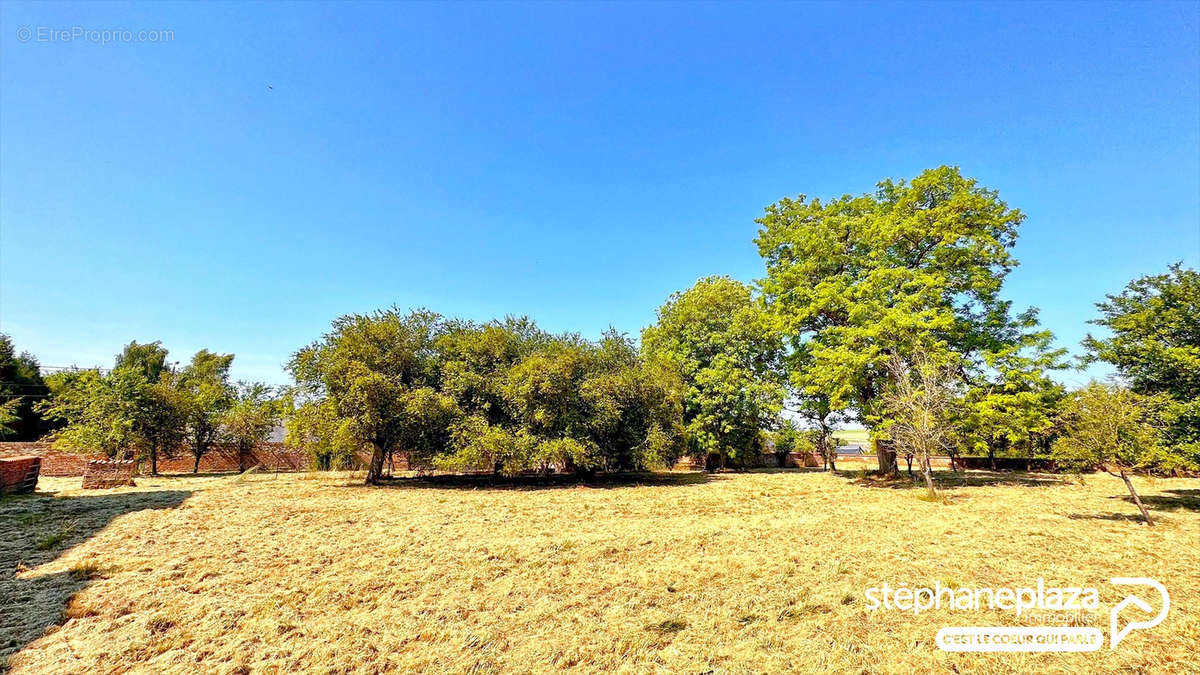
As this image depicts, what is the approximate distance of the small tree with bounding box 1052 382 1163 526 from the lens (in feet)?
34.0

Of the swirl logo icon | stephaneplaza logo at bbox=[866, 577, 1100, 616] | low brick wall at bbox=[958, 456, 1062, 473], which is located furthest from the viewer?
low brick wall at bbox=[958, 456, 1062, 473]

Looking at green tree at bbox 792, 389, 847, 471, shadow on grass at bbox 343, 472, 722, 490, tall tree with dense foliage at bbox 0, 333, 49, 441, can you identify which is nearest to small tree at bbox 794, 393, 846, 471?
green tree at bbox 792, 389, 847, 471

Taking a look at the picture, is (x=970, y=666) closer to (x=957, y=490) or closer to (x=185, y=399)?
(x=957, y=490)

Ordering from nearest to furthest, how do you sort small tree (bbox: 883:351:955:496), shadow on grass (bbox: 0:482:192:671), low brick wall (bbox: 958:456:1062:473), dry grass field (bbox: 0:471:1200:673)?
dry grass field (bbox: 0:471:1200:673) → shadow on grass (bbox: 0:482:192:671) → small tree (bbox: 883:351:955:496) → low brick wall (bbox: 958:456:1062:473)

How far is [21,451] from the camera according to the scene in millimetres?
25250

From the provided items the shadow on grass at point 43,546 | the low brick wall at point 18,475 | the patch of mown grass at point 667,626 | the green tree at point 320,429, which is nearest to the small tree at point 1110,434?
the patch of mown grass at point 667,626

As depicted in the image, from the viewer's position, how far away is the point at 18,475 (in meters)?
15.2

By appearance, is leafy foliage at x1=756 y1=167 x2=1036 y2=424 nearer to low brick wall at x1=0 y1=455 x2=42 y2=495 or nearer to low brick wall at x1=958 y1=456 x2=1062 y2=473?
low brick wall at x1=958 y1=456 x2=1062 y2=473

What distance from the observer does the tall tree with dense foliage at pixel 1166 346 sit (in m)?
12.6

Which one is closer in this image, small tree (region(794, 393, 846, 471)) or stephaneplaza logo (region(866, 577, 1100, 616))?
stephaneplaza logo (region(866, 577, 1100, 616))

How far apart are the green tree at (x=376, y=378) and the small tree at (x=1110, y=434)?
64.4 feet

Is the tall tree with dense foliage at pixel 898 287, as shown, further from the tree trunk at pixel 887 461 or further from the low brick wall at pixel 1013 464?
the low brick wall at pixel 1013 464

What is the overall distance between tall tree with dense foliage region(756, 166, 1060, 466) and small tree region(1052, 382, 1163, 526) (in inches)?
265

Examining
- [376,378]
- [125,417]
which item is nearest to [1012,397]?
[376,378]
